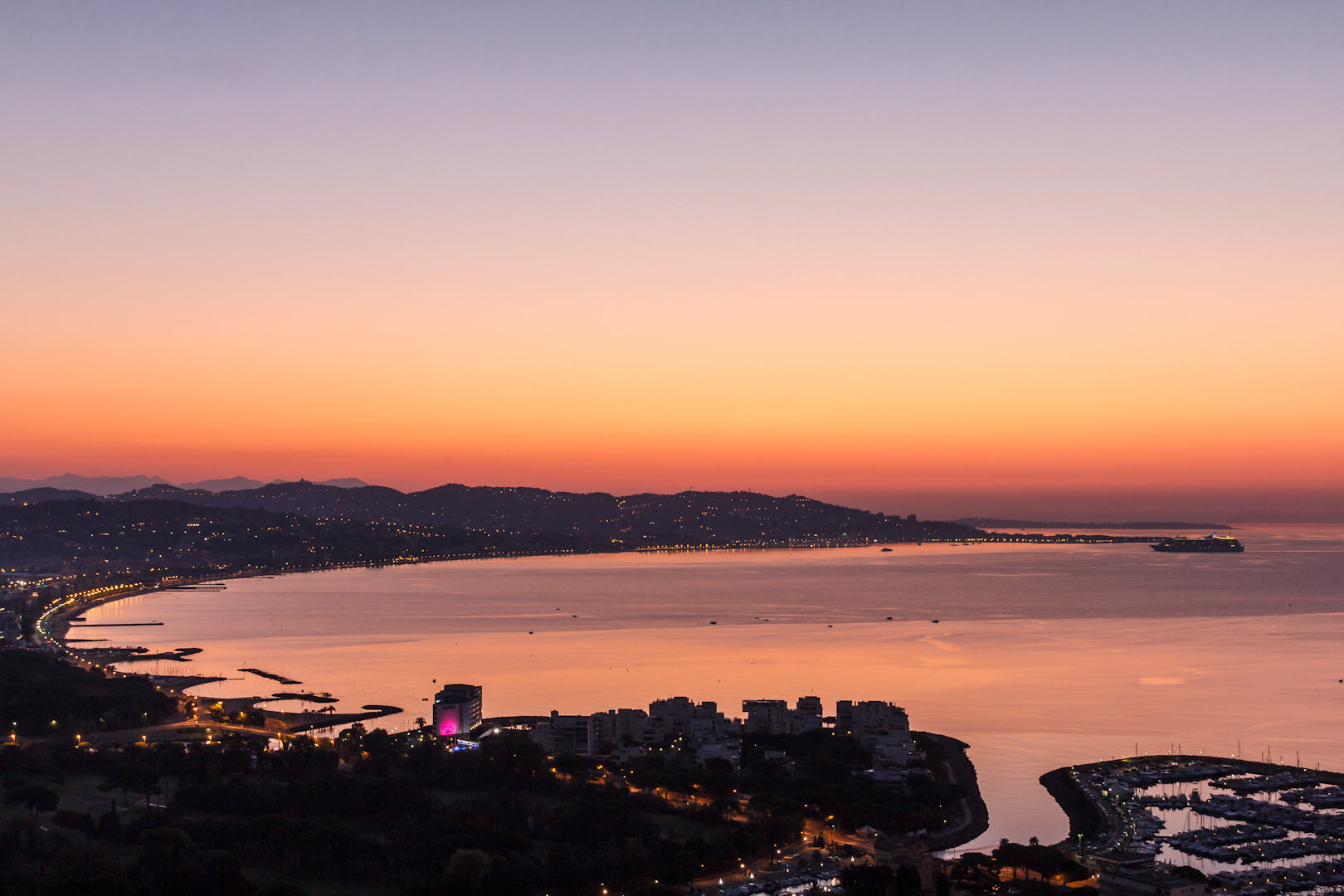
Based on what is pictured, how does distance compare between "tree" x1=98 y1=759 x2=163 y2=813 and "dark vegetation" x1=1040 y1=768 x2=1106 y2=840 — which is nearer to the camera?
"dark vegetation" x1=1040 y1=768 x2=1106 y2=840

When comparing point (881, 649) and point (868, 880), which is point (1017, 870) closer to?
point (868, 880)

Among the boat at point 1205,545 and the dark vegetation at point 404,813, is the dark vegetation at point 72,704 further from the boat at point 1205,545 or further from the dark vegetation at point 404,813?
the boat at point 1205,545

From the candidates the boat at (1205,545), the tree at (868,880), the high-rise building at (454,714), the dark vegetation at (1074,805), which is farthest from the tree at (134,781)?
the boat at (1205,545)

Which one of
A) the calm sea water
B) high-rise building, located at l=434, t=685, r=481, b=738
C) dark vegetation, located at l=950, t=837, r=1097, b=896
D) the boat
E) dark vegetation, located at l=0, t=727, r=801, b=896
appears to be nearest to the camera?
dark vegetation, located at l=0, t=727, r=801, b=896

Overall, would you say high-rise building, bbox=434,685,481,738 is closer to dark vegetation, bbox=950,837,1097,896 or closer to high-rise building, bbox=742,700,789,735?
high-rise building, bbox=742,700,789,735

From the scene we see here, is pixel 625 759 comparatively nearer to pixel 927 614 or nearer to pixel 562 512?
pixel 927 614

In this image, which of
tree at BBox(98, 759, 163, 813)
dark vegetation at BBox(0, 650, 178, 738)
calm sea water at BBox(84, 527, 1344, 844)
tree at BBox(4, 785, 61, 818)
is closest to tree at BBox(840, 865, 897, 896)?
calm sea water at BBox(84, 527, 1344, 844)
